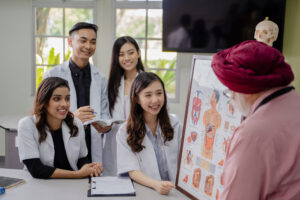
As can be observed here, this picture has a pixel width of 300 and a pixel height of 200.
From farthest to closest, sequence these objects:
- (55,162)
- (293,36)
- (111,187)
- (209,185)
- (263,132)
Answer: (293,36), (55,162), (111,187), (209,185), (263,132)

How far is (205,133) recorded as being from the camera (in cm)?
147

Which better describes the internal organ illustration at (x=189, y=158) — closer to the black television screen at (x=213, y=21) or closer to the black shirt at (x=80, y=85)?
the black shirt at (x=80, y=85)

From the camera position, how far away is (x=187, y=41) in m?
3.60

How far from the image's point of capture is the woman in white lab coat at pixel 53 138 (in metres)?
1.80

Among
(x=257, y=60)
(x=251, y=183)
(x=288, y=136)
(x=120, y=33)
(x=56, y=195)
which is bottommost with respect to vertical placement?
(x=56, y=195)

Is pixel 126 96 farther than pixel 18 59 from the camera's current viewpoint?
No

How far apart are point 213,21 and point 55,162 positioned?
2253mm

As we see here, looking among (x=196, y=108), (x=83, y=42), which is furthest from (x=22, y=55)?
(x=196, y=108)

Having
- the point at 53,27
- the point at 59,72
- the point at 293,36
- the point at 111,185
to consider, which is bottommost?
the point at 111,185

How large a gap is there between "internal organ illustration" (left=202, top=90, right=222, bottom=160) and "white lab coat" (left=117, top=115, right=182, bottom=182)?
1.34ft

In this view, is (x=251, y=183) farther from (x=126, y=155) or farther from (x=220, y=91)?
(x=126, y=155)

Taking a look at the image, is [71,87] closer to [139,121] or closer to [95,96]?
[95,96]

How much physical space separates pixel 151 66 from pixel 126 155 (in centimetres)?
247

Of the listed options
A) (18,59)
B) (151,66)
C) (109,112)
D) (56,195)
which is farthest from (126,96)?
(18,59)
